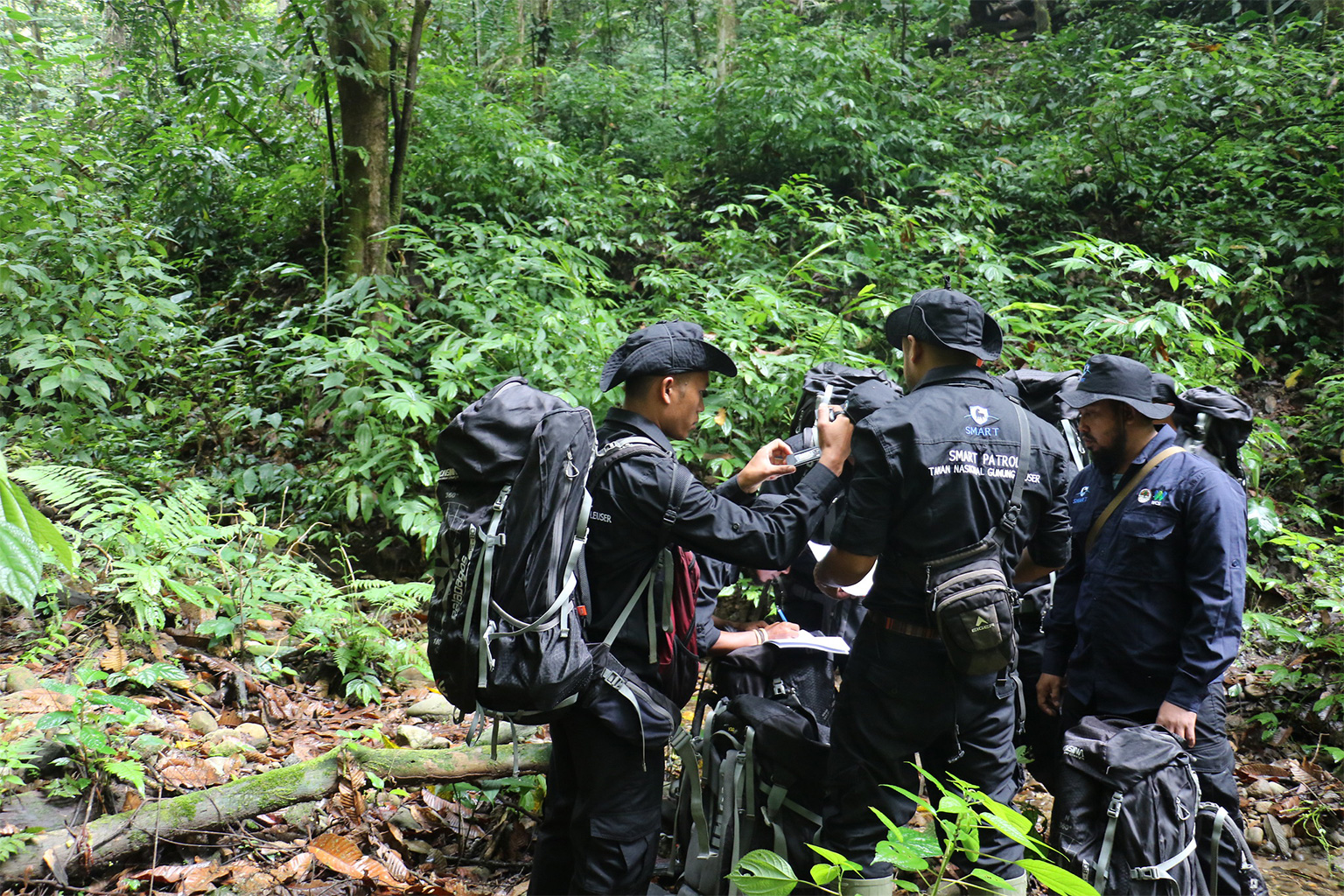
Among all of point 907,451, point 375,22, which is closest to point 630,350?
point 907,451

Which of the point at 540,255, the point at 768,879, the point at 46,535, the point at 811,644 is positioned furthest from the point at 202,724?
the point at 540,255

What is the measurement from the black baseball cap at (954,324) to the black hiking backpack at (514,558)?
1.31 m

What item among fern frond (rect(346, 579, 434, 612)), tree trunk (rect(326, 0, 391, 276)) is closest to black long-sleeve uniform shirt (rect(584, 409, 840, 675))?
fern frond (rect(346, 579, 434, 612))

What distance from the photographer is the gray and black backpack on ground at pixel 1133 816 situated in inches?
109

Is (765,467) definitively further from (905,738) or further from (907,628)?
(905,738)

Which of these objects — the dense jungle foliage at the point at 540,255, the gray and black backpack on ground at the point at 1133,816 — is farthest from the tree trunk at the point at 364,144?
the gray and black backpack on ground at the point at 1133,816

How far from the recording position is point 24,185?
23.3 feet

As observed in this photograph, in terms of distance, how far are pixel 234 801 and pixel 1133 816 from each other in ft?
11.0

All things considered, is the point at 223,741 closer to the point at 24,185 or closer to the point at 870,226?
the point at 24,185

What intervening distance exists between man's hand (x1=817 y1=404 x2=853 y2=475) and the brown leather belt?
0.57 m

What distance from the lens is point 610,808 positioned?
2918 millimetres

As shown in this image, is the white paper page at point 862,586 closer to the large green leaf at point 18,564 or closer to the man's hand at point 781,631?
→ the man's hand at point 781,631

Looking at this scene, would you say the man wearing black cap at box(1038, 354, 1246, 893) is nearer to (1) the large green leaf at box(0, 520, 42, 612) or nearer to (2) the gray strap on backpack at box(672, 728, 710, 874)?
(2) the gray strap on backpack at box(672, 728, 710, 874)

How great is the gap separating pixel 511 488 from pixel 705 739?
1458mm
